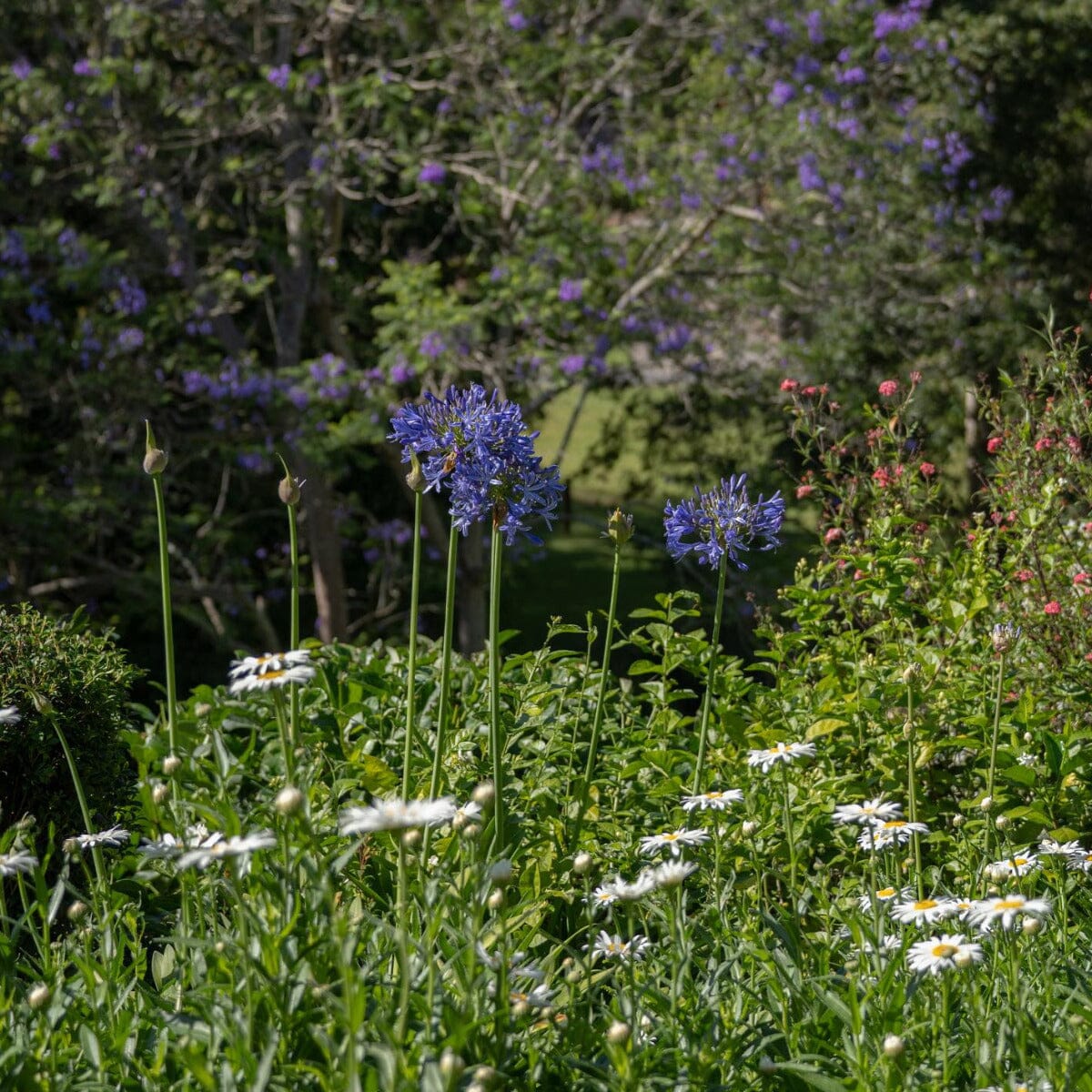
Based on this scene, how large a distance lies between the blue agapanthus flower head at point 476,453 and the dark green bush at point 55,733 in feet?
3.26

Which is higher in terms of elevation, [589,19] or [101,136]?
[589,19]

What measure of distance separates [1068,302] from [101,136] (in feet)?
20.2

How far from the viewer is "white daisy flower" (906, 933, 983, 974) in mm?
1852

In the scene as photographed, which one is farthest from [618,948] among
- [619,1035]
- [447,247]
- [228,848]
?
[447,247]

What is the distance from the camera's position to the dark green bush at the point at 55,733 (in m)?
2.77

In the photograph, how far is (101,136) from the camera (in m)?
7.33

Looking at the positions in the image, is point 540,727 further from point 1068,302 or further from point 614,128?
point 1068,302

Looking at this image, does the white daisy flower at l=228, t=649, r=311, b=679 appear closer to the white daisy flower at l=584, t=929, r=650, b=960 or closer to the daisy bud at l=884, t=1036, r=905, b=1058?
the white daisy flower at l=584, t=929, r=650, b=960

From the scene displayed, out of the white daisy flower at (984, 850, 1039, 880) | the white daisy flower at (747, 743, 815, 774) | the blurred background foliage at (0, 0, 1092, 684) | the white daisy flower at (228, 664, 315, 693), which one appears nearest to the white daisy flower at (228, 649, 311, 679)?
the white daisy flower at (228, 664, 315, 693)

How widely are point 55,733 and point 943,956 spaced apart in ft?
5.89

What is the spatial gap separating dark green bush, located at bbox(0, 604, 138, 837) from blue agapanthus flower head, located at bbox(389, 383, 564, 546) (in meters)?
0.99

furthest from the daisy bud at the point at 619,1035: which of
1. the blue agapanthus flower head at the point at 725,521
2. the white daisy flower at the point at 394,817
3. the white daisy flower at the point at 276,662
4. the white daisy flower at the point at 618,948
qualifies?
the blue agapanthus flower head at the point at 725,521

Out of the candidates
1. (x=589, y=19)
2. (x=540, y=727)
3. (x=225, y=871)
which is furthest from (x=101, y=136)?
(x=225, y=871)

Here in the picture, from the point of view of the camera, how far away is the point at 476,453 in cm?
227
